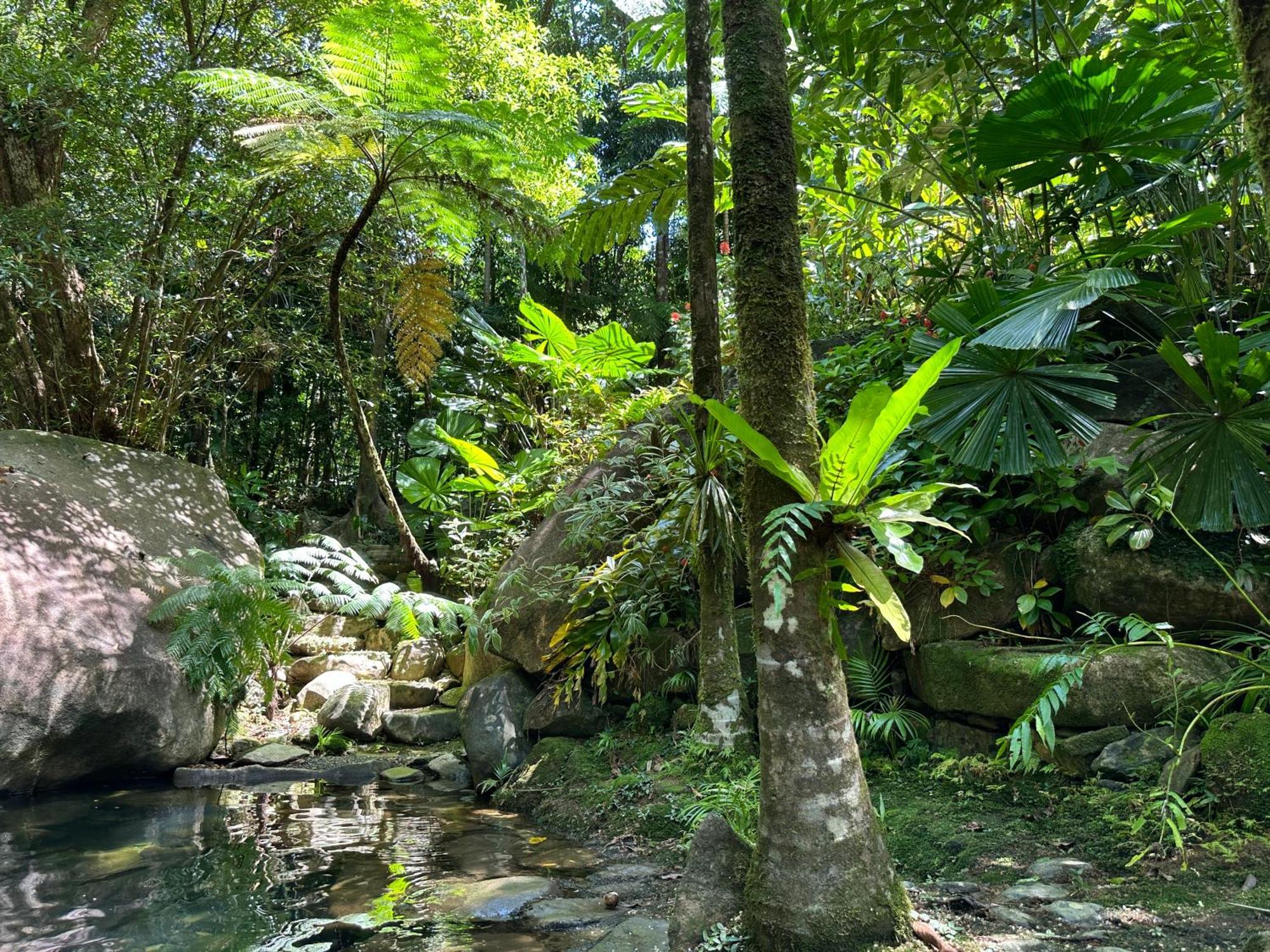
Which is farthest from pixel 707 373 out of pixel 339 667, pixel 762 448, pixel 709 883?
pixel 339 667

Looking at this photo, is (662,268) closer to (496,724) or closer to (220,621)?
(220,621)

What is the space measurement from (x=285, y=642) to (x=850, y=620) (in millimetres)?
5814

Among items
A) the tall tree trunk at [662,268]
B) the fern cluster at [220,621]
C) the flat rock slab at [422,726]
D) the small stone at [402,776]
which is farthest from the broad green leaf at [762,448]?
the tall tree trunk at [662,268]

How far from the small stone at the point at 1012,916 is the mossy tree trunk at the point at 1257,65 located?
2.12 meters

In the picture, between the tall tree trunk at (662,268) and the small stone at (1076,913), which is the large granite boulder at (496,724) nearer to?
the small stone at (1076,913)

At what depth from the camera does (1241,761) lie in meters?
2.86

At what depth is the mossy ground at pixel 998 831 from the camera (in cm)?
238

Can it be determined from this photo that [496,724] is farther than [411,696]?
No

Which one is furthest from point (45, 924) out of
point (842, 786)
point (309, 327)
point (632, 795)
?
point (309, 327)

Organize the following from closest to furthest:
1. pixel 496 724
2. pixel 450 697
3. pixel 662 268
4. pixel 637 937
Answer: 1. pixel 637 937
2. pixel 496 724
3. pixel 450 697
4. pixel 662 268

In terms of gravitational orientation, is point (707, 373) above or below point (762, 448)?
above

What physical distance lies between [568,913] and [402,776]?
3.40 m

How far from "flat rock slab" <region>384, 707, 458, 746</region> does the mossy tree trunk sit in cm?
667

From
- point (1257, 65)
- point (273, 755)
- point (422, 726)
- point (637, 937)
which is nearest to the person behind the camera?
point (1257, 65)
